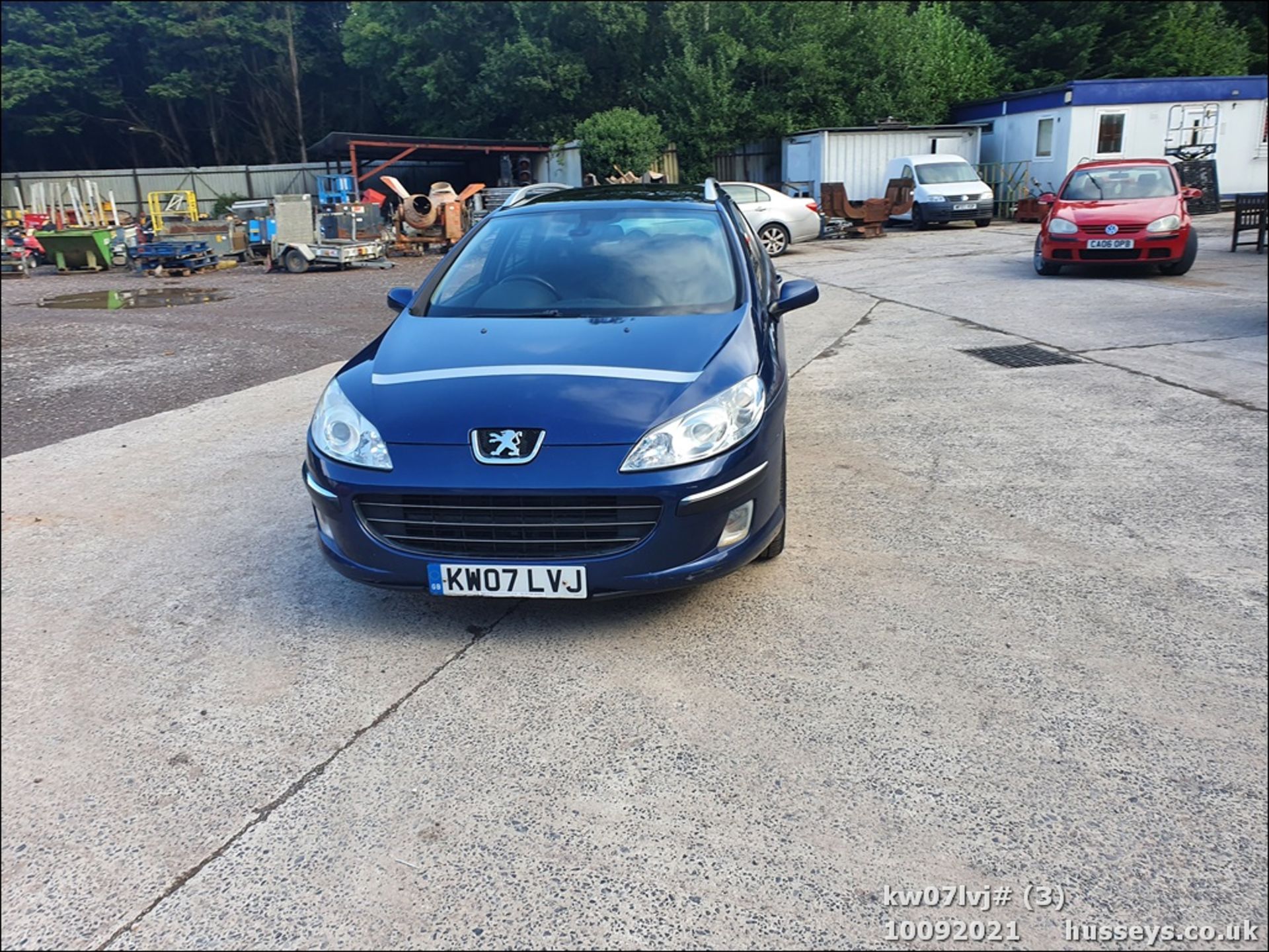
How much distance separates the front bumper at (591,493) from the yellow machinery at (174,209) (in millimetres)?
21225

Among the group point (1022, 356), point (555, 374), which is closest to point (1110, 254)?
point (1022, 356)

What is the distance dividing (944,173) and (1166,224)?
496 inches

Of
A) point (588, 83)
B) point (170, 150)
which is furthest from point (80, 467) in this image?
point (170, 150)

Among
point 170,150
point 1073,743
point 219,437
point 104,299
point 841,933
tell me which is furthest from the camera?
point 170,150

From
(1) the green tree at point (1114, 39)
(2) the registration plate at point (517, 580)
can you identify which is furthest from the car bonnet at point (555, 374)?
(1) the green tree at point (1114, 39)

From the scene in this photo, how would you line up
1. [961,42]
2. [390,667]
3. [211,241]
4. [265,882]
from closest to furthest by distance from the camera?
[265,882] < [390,667] < [211,241] < [961,42]

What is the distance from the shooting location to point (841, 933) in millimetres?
2094

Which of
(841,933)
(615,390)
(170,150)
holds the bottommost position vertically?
(841,933)

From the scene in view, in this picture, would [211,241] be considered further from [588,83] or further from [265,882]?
[265,882]

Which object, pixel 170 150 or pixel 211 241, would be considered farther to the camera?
pixel 170 150

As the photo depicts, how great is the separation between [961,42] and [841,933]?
34148mm

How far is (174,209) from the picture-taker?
27.9 meters

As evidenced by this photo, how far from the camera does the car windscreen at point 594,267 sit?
4234 millimetres

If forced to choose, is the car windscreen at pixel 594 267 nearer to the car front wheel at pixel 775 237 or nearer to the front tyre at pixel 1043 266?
the front tyre at pixel 1043 266
